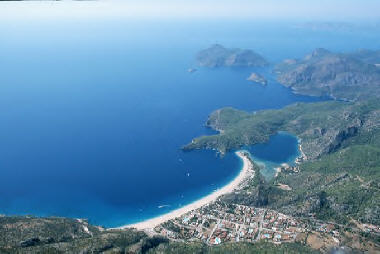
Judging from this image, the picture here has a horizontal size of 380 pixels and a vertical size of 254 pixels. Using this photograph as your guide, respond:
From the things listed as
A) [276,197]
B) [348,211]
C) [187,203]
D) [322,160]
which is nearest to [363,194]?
[348,211]

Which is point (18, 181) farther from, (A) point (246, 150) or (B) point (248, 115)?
(B) point (248, 115)

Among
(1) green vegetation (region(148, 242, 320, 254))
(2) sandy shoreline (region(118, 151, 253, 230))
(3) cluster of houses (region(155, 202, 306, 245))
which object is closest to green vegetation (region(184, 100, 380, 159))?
(2) sandy shoreline (region(118, 151, 253, 230))

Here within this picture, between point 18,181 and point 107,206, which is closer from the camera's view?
point 107,206

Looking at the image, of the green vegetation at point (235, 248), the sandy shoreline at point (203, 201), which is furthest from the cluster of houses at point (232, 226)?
the sandy shoreline at point (203, 201)

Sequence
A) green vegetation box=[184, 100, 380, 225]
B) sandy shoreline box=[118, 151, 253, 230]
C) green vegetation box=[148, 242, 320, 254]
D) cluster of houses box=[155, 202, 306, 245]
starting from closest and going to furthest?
green vegetation box=[148, 242, 320, 254]
cluster of houses box=[155, 202, 306, 245]
green vegetation box=[184, 100, 380, 225]
sandy shoreline box=[118, 151, 253, 230]

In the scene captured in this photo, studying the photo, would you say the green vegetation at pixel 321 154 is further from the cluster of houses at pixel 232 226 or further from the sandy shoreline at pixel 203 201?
the sandy shoreline at pixel 203 201

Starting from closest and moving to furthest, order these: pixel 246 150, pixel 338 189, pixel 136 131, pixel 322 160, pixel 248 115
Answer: pixel 338 189, pixel 322 160, pixel 246 150, pixel 136 131, pixel 248 115

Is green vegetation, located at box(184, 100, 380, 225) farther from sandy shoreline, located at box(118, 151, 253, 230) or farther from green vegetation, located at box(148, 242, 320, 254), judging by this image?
green vegetation, located at box(148, 242, 320, 254)

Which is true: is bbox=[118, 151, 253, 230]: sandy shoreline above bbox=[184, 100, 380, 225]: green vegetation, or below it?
below
